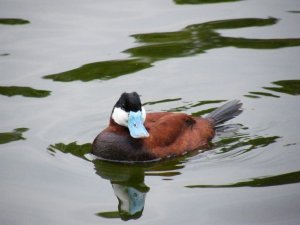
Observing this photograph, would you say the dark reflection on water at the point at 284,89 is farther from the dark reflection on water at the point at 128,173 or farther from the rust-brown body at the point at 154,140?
the dark reflection on water at the point at 128,173

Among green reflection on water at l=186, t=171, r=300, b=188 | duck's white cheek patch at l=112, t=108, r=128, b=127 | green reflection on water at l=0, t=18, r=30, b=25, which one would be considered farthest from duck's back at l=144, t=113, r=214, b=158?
green reflection on water at l=0, t=18, r=30, b=25

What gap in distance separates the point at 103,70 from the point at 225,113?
2.23 metres

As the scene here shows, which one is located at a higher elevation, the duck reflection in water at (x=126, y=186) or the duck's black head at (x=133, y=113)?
the duck's black head at (x=133, y=113)

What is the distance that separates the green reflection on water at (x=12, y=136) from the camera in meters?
8.41

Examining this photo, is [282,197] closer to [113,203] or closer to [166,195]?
[166,195]

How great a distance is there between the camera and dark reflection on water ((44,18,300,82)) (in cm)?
1024

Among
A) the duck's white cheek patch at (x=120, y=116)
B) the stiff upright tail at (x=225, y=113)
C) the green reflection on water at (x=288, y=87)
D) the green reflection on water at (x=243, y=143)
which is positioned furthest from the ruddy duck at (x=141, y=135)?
the green reflection on water at (x=288, y=87)

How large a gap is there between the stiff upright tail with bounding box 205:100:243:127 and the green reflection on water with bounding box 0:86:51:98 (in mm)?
2244

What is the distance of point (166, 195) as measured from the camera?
708 centimetres

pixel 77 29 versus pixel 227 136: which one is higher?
pixel 77 29

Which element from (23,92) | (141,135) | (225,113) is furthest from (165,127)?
(23,92)

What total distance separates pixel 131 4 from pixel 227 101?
13.0ft

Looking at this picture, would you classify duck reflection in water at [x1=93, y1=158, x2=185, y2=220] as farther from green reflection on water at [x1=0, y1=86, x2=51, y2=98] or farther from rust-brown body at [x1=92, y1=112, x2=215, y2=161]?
green reflection on water at [x1=0, y1=86, x2=51, y2=98]

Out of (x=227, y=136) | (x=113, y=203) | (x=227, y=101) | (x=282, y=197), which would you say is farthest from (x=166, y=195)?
(x=227, y=101)
